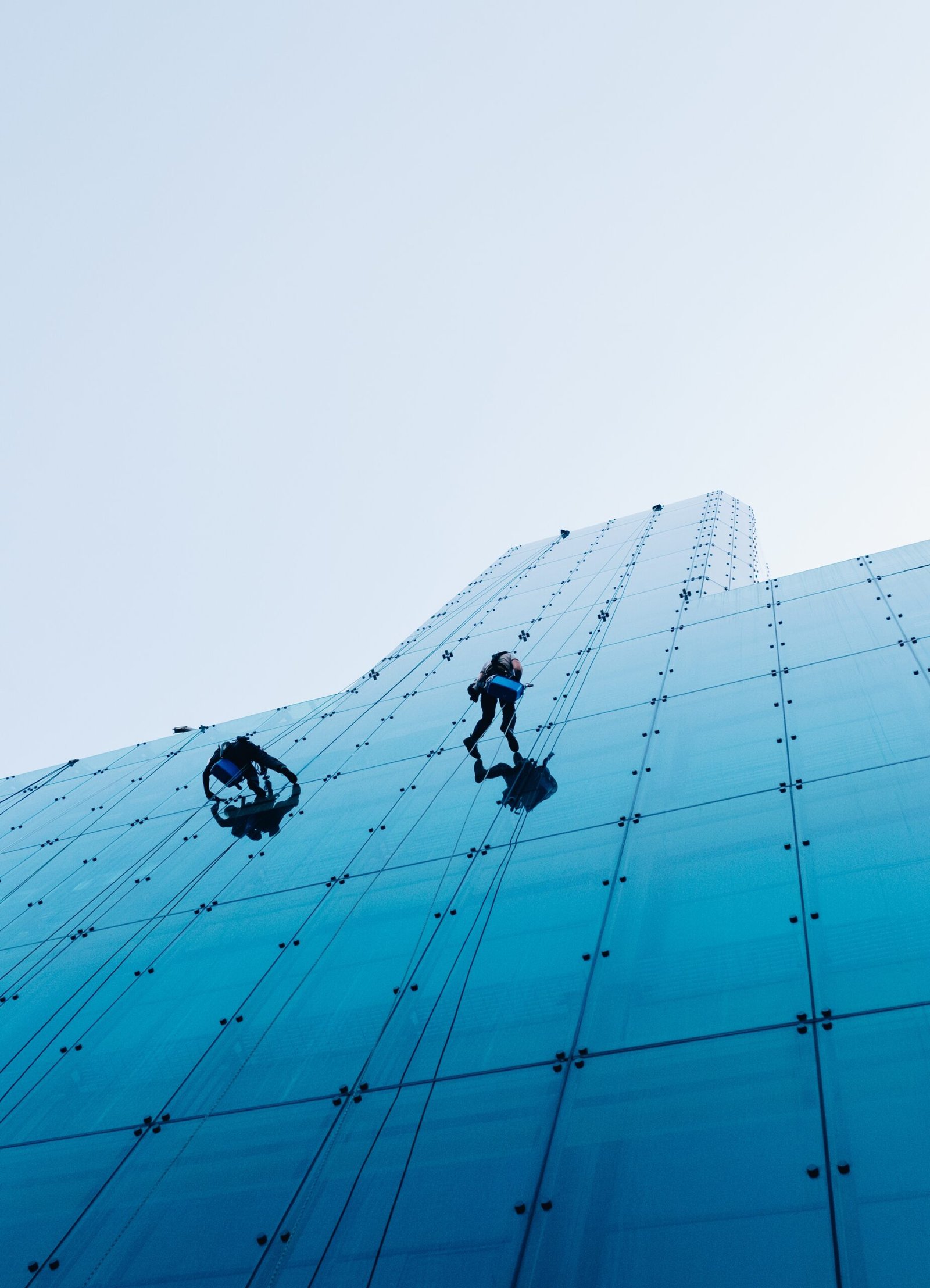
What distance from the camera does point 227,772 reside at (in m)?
9.51

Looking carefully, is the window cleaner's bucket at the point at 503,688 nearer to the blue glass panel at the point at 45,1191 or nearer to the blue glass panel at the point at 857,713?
the blue glass panel at the point at 857,713

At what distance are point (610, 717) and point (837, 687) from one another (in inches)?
74.9

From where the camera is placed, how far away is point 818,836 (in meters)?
5.41

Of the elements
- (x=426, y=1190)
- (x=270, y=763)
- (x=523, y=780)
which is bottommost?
(x=426, y=1190)

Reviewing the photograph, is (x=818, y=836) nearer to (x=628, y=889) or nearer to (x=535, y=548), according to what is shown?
(x=628, y=889)

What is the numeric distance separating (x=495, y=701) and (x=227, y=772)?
9.35 ft

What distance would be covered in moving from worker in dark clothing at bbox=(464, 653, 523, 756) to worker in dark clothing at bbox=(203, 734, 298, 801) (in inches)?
75.9

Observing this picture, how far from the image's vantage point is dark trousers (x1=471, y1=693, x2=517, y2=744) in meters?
8.69

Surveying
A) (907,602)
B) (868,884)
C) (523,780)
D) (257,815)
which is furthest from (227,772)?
(907,602)

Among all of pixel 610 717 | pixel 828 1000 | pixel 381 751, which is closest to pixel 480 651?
pixel 381 751

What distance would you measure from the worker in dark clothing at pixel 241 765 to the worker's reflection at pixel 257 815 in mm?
138

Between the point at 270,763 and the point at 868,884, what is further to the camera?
the point at 270,763

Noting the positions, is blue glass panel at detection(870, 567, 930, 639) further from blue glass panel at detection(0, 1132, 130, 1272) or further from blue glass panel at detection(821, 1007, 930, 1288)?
blue glass panel at detection(0, 1132, 130, 1272)

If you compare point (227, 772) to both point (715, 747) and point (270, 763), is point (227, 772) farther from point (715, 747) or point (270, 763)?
point (715, 747)
